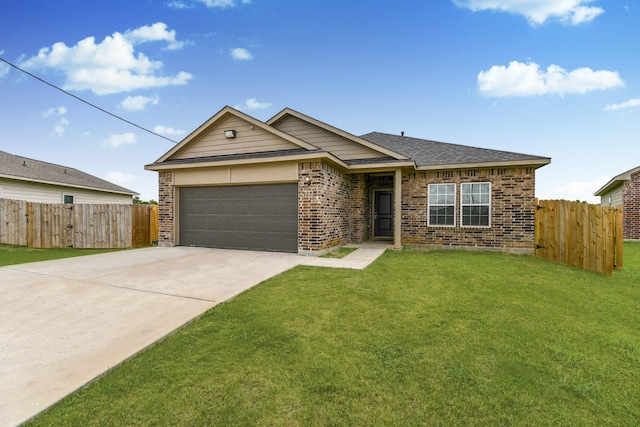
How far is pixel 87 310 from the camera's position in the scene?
3.87 metres

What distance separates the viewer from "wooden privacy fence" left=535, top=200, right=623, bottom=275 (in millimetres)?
6590

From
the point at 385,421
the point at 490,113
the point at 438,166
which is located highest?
the point at 490,113

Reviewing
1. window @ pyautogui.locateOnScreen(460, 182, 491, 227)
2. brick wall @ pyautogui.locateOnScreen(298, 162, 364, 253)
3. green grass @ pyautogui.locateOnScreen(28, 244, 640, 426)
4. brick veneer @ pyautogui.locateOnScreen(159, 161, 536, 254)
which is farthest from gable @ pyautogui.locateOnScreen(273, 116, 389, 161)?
green grass @ pyautogui.locateOnScreen(28, 244, 640, 426)

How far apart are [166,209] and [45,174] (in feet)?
39.5

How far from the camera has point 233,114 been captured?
9672mm

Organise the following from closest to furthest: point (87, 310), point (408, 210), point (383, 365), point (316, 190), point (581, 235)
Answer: point (383, 365), point (87, 310), point (581, 235), point (316, 190), point (408, 210)

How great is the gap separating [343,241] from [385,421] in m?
8.57

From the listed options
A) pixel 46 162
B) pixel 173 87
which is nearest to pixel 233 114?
pixel 173 87

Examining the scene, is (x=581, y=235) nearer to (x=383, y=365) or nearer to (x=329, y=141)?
(x=383, y=365)

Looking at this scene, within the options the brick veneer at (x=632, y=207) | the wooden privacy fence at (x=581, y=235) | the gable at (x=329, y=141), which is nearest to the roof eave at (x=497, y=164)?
the wooden privacy fence at (x=581, y=235)

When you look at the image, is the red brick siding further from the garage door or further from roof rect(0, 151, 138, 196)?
roof rect(0, 151, 138, 196)

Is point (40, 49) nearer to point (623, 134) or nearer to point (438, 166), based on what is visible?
point (438, 166)

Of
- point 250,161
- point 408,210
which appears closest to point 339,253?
point 408,210

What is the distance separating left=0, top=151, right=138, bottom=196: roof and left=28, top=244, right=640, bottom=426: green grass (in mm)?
17914
